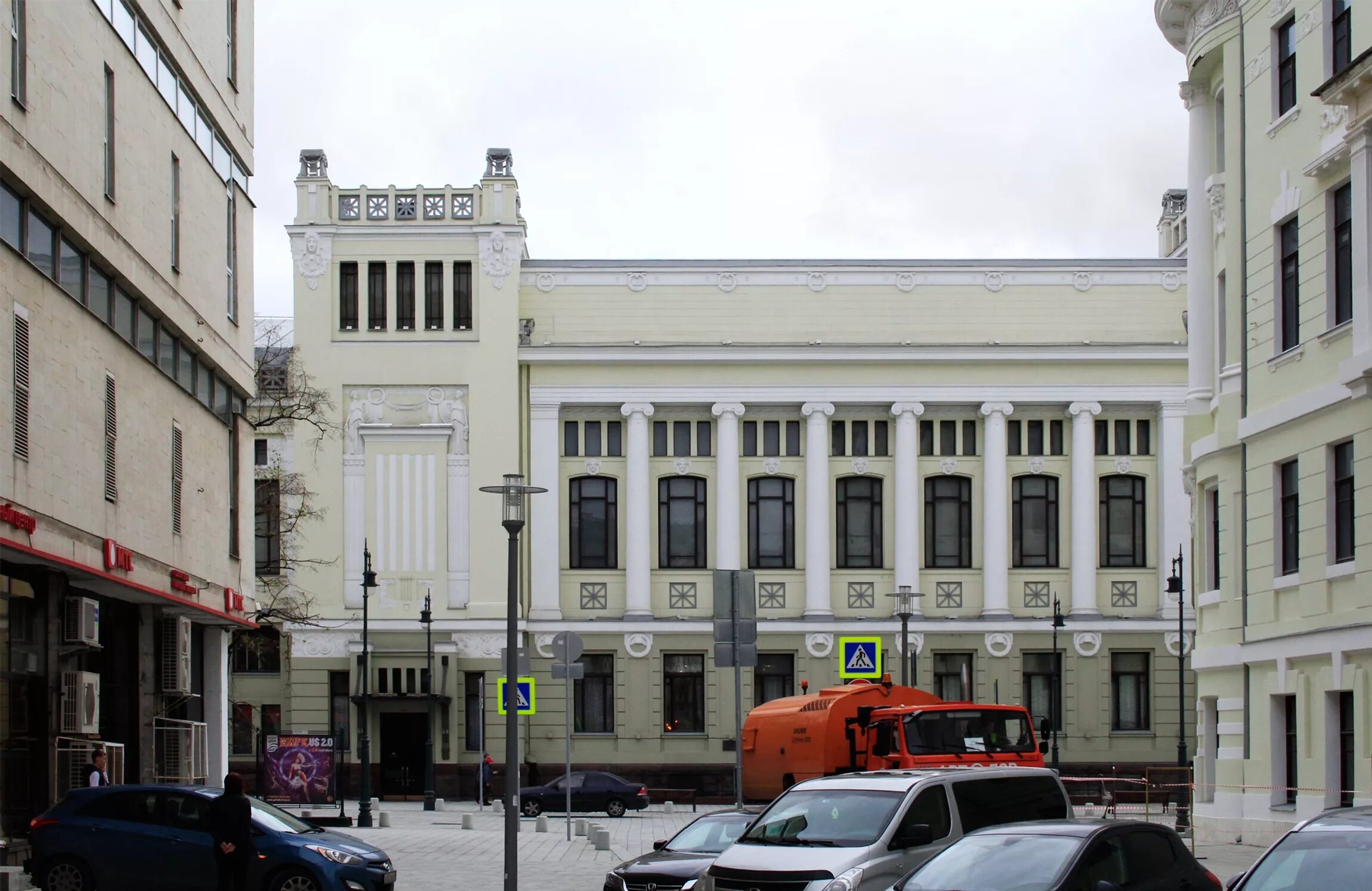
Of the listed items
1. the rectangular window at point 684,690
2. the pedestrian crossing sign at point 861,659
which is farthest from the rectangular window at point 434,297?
the pedestrian crossing sign at point 861,659

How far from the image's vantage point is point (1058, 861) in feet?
42.3

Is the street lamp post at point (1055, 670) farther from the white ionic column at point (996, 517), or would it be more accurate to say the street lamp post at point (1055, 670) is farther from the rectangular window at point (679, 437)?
the rectangular window at point (679, 437)

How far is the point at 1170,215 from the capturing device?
64500 mm

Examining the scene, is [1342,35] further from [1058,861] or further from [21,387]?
[21,387]

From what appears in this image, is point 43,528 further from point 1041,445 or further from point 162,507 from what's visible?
point 1041,445

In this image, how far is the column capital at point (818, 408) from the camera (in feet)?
191

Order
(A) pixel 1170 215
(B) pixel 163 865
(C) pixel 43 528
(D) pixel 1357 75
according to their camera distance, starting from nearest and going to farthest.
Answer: (B) pixel 163 865, (C) pixel 43 528, (D) pixel 1357 75, (A) pixel 1170 215

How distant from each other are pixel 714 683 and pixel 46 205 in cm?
3785

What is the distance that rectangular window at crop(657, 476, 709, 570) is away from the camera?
5897 cm

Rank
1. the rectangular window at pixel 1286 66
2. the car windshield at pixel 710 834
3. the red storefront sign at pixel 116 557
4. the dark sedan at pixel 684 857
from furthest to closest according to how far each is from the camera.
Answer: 1. the rectangular window at pixel 1286 66
2. the red storefront sign at pixel 116 557
3. the car windshield at pixel 710 834
4. the dark sedan at pixel 684 857

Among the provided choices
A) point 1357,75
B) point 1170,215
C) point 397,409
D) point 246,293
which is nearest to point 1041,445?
point 1170,215

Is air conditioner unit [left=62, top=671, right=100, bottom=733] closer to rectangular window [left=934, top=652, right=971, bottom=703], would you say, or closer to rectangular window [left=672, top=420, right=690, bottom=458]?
rectangular window [left=672, top=420, right=690, bottom=458]

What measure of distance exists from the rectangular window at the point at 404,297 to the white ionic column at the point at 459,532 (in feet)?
15.1

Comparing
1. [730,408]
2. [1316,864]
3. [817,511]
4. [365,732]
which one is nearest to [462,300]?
[730,408]
